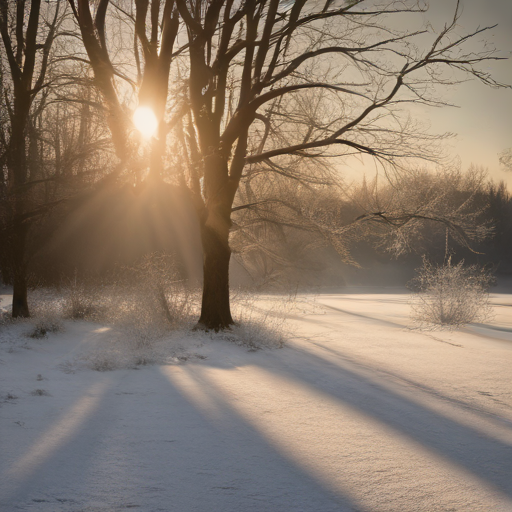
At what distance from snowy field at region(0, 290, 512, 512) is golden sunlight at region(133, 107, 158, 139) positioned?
13.6 ft

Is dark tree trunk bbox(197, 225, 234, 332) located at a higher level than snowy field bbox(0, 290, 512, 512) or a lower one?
higher

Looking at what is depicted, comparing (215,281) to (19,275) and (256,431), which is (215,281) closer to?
(19,275)

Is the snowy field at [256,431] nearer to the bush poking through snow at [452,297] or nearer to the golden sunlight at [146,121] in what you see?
the bush poking through snow at [452,297]

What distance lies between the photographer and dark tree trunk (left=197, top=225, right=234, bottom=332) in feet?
27.4

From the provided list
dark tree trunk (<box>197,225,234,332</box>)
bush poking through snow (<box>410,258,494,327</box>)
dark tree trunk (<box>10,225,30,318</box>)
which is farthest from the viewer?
bush poking through snow (<box>410,258,494,327</box>)

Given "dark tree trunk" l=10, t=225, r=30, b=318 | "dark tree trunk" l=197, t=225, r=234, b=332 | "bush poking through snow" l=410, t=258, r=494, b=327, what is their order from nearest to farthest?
"dark tree trunk" l=197, t=225, r=234, b=332
"dark tree trunk" l=10, t=225, r=30, b=318
"bush poking through snow" l=410, t=258, r=494, b=327

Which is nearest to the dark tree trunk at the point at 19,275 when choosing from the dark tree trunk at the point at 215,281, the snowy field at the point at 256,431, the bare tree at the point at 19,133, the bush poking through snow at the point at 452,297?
the bare tree at the point at 19,133

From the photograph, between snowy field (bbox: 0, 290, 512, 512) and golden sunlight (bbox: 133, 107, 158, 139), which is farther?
golden sunlight (bbox: 133, 107, 158, 139)

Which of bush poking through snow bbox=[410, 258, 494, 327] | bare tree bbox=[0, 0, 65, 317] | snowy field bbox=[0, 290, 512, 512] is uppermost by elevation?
bare tree bbox=[0, 0, 65, 317]

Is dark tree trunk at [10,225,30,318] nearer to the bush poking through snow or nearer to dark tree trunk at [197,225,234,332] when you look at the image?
dark tree trunk at [197,225,234,332]

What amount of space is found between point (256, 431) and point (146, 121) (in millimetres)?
6613

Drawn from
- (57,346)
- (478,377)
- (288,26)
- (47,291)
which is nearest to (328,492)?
(478,377)

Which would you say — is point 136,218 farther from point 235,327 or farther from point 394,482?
point 394,482

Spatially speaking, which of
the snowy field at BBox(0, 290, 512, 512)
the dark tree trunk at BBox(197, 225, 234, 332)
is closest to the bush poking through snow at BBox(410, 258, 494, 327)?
the snowy field at BBox(0, 290, 512, 512)
